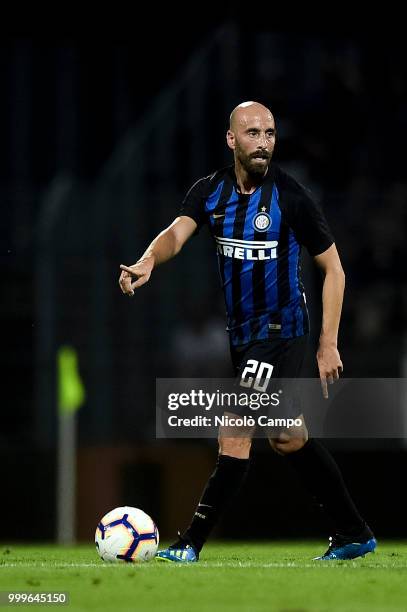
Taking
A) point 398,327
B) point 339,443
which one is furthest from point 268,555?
point 398,327

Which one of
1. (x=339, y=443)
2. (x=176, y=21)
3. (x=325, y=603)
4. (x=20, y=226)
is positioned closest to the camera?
(x=325, y=603)

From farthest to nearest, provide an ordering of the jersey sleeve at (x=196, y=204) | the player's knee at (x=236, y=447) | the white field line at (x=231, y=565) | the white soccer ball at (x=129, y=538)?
1. the jersey sleeve at (x=196, y=204)
2. the white soccer ball at (x=129, y=538)
3. the player's knee at (x=236, y=447)
4. the white field line at (x=231, y=565)

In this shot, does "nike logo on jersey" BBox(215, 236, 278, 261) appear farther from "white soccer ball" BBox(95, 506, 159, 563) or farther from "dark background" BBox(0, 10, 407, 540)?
"dark background" BBox(0, 10, 407, 540)

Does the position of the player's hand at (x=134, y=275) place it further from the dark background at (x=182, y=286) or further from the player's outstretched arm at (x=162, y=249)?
the dark background at (x=182, y=286)

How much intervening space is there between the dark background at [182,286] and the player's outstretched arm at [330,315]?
413 centimetres

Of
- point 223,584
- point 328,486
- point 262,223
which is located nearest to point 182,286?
point 262,223

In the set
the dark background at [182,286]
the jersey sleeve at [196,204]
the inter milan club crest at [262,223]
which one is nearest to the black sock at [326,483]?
the inter milan club crest at [262,223]

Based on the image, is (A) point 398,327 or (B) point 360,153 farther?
(B) point 360,153

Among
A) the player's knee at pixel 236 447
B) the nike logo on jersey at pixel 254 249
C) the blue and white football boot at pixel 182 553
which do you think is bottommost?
the blue and white football boot at pixel 182 553

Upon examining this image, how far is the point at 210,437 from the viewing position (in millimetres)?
9742

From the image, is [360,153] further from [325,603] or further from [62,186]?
[325,603]

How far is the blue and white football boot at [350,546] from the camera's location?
17.2 feet

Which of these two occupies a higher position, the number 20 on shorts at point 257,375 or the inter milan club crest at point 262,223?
the inter milan club crest at point 262,223

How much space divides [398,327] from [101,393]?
2843mm
